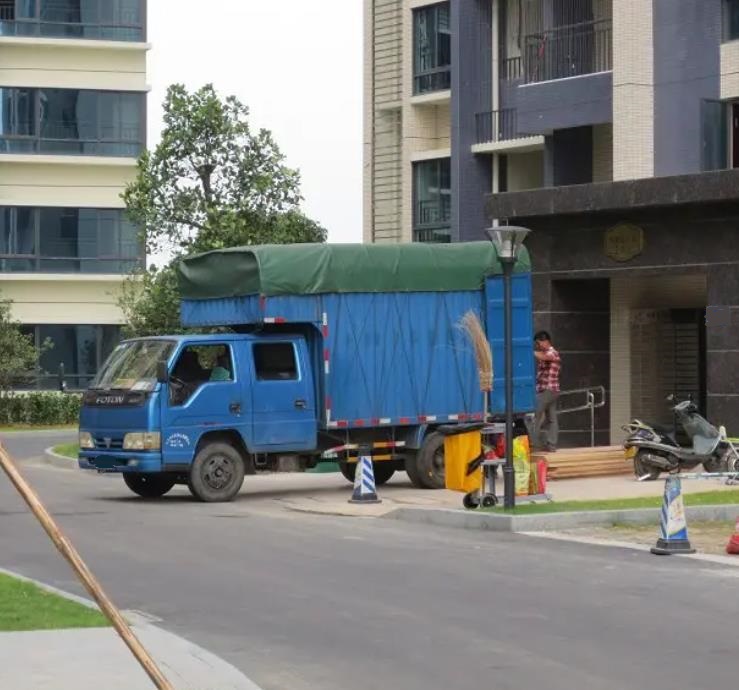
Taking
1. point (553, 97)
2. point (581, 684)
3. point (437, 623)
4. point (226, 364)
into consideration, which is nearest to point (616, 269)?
point (553, 97)

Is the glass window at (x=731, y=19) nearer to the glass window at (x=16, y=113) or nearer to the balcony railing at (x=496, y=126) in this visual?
the balcony railing at (x=496, y=126)

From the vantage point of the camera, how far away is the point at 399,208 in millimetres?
40250

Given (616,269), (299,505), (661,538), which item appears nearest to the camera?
(661,538)

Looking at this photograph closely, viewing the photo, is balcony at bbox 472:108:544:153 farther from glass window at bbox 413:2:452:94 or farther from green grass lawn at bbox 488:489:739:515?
green grass lawn at bbox 488:489:739:515

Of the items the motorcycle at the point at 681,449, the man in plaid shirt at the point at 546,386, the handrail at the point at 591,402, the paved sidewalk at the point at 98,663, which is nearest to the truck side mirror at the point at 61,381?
the handrail at the point at 591,402

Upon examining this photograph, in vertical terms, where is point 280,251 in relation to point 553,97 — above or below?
below

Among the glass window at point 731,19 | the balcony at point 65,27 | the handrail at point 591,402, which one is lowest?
the handrail at point 591,402

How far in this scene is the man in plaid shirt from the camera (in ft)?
88.1

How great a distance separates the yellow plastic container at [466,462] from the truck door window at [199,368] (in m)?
3.64

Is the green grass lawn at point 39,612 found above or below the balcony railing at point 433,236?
below

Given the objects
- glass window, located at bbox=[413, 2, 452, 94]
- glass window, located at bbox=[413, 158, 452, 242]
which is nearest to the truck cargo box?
glass window, located at bbox=[413, 158, 452, 242]

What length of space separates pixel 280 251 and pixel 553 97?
10901 millimetres

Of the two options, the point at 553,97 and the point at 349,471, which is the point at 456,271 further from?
the point at 553,97

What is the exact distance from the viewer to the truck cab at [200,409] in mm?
22781
